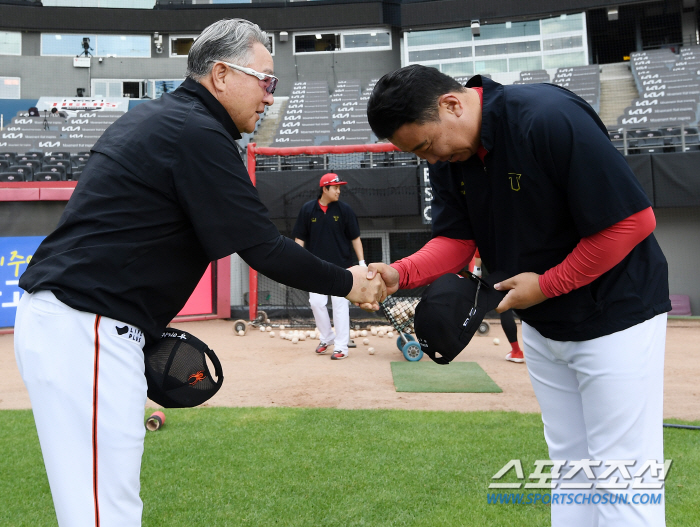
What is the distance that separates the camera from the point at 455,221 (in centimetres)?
249

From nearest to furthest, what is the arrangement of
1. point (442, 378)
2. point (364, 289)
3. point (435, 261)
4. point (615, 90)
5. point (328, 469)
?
point (364, 289) → point (435, 261) → point (328, 469) → point (442, 378) → point (615, 90)

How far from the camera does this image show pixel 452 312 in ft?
6.81

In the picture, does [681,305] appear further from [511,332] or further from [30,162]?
[30,162]

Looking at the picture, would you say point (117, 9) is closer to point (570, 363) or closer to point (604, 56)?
point (604, 56)

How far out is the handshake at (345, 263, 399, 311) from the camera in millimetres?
2389

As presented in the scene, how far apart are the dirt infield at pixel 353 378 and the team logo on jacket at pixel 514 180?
133 inches

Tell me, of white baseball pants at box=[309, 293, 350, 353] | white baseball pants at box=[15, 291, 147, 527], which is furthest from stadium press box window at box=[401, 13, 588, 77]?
white baseball pants at box=[15, 291, 147, 527]

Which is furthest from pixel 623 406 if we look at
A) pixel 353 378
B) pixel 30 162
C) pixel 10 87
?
pixel 10 87

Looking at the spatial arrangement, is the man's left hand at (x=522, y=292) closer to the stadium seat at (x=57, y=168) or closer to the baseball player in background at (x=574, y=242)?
the baseball player in background at (x=574, y=242)

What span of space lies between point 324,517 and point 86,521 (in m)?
1.44

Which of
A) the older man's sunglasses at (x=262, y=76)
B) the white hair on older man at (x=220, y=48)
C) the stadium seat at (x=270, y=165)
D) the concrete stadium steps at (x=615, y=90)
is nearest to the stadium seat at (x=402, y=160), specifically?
the stadium seat at (x=270, y=165)

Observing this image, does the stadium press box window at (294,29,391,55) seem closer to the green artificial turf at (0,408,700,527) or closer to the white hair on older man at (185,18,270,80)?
the green artificial turf at (0,408,700,527)

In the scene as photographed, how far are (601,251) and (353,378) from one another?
485 centimetres

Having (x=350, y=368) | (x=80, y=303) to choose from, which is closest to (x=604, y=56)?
(x=350, y=368)
